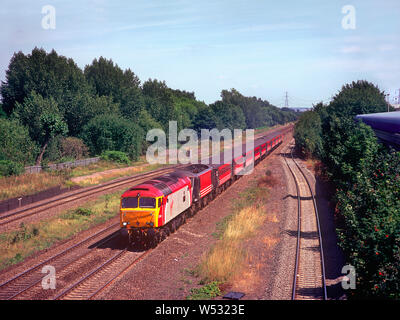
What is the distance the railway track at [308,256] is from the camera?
15.2m

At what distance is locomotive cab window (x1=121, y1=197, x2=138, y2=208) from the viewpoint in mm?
20109

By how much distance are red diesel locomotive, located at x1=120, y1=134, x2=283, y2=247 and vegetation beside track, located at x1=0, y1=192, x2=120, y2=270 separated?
531cm

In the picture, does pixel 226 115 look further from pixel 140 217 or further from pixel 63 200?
pixel 140 217

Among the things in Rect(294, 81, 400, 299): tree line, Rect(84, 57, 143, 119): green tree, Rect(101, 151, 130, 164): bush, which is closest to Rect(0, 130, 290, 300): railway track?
Rect(294, 81, 400, 299): tree line

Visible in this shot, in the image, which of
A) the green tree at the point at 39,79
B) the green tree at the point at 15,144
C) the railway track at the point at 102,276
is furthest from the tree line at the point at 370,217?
the green tree at the point at 39,79

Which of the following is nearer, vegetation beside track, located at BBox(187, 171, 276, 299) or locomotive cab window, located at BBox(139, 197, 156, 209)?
vegetation beside track, located at BBox(187, 171, 276, 299)

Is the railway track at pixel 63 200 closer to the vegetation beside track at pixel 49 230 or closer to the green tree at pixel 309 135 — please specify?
the vegetation beside track at pixel 49 230

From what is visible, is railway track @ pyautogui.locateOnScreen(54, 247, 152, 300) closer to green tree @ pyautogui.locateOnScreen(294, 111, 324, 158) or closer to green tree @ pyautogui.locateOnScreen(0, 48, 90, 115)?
green tree @ pyautogui.locateOnScreen(0, 48, 90, 115)

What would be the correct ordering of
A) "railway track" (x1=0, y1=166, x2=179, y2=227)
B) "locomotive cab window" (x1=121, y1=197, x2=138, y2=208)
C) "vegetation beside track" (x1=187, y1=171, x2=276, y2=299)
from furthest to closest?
"railway track" (x1=0, y1=166, x2=179, y2=227) → "locomotive cab window" (x1=121, y1=197, x2=138, y2=208) → "vegetation beside track" (x1=187, y1=171, x2=276, y2=299)

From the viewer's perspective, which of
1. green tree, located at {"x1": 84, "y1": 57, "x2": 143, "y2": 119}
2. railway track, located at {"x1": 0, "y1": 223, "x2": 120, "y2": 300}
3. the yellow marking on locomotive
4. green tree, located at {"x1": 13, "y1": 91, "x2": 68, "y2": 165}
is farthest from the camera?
green tree, located at {"x1": 84, "y1": 57, "x2": 143, "y2": 119}

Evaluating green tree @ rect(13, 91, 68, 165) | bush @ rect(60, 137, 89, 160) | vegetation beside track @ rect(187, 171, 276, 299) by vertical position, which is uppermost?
green tree @ rect(13, 91, 68, 165)

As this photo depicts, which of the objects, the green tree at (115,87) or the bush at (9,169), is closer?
the bush at (9,169)

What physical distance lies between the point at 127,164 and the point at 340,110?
114 ft

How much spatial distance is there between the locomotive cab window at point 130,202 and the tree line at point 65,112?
20.9 m
